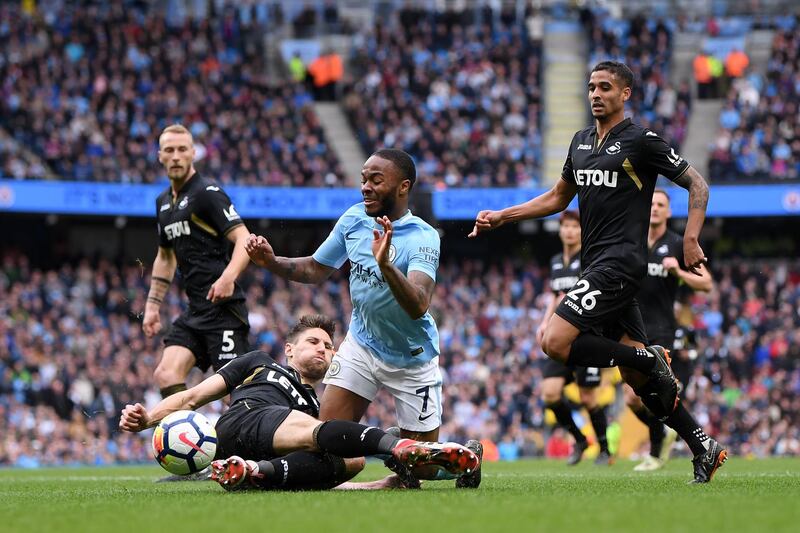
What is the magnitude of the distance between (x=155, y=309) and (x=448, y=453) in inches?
171

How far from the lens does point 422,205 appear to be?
27266 millimetres

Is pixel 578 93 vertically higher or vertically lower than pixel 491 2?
lower

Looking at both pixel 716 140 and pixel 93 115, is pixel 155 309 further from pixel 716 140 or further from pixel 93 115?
pixel 716 140

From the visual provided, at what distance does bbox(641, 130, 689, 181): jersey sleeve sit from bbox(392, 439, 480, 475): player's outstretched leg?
2.28m

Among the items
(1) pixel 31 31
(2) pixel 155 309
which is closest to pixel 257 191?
(1) pixel 31 31

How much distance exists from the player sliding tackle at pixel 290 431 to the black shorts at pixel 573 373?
5.43 m

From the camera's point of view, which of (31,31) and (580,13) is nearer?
(31,31)

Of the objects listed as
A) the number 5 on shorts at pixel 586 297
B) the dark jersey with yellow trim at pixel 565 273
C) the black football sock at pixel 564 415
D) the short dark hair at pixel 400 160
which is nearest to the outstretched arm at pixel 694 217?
the number 5 on shorts at pixel 586 297

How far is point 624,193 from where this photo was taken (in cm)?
759

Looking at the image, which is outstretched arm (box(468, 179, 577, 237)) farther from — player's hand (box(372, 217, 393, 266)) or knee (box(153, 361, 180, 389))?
knee (box(153, 361, 180, 389))

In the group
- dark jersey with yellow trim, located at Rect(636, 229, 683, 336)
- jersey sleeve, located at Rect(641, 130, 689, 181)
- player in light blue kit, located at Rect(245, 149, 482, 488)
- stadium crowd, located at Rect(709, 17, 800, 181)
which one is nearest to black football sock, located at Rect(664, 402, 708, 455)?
player in light blue kit, located at Rect(245, 149, 482, 488)

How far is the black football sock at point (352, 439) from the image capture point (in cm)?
669

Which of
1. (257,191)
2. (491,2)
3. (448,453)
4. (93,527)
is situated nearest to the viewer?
(93,527)

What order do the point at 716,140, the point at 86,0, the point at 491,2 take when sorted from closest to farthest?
the point at 716,140
the point at 86,0
the point at 491,2
